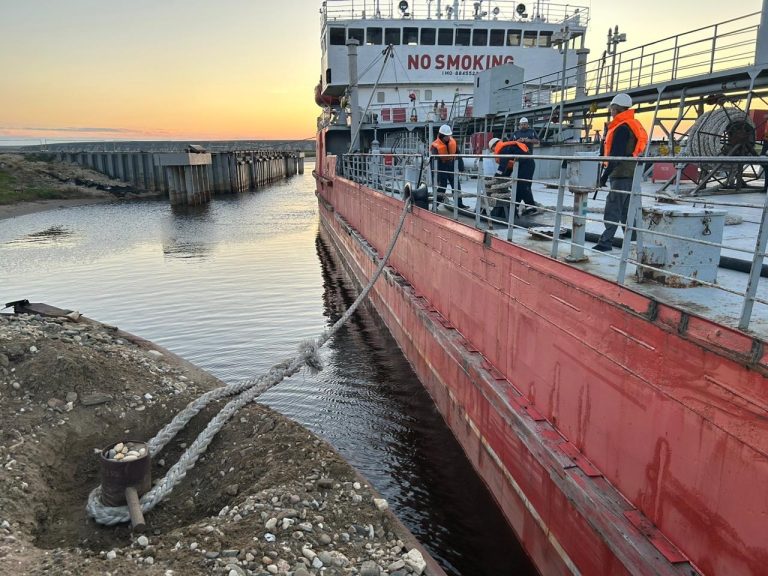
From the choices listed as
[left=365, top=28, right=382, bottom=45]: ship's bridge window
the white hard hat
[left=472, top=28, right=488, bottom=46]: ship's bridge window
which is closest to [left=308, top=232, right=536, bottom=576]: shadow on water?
the white hard hat

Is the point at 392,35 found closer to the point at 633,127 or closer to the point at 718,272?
the point at 633,127

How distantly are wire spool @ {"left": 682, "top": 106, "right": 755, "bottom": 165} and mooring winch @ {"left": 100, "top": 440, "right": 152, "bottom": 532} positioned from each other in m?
8.91

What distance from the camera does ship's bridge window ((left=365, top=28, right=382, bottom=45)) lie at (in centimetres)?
2450

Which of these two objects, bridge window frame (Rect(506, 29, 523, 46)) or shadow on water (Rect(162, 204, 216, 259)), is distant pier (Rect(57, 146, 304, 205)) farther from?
bridge window frame (Rect(506, 29, 523, 46))

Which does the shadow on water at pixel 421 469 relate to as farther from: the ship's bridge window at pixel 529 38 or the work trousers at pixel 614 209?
the ship's bridge window at pixel 529 38

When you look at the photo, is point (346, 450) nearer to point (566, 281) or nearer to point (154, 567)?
point (154, 567)

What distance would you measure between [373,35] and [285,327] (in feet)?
58.0

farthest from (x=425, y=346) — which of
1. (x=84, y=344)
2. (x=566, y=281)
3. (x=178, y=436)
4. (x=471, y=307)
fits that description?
(x=84, y=344)

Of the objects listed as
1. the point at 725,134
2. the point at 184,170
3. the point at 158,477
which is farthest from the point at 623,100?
the point at 184,170

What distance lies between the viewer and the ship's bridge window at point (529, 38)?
25.3 metres

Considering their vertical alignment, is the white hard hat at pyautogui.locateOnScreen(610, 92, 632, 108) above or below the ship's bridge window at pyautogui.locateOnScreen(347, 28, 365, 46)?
below

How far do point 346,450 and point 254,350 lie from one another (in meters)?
4.08

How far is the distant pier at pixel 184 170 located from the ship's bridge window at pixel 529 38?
24.1 m

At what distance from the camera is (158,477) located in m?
5.66
